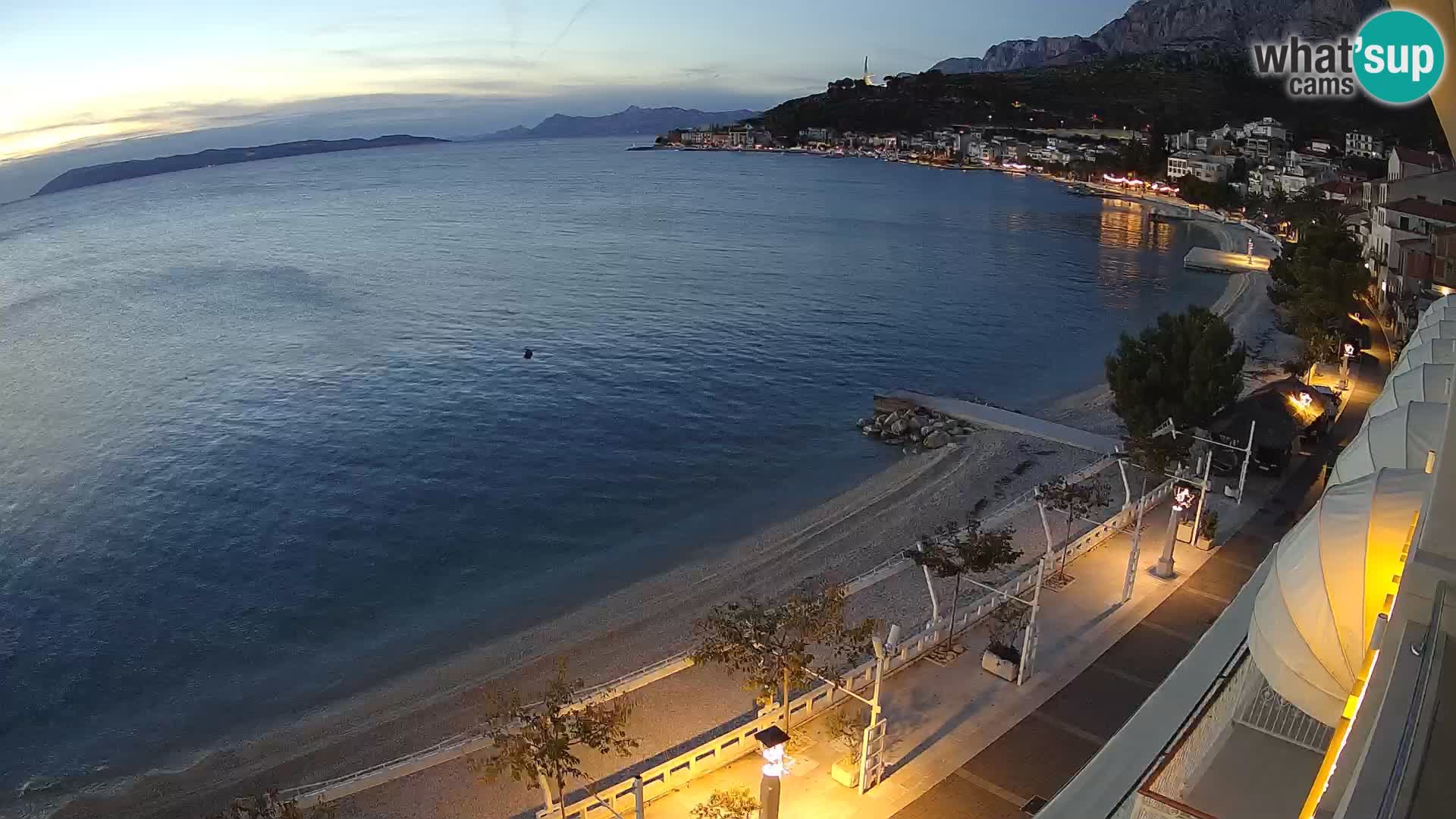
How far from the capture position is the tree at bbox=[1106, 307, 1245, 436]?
76.6 ft

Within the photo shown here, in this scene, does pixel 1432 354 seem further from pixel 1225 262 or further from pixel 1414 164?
pixel 1225 262

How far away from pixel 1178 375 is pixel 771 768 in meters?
18.7

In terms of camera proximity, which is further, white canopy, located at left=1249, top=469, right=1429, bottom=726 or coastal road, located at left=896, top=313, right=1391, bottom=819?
coastal road, located at left=896, top=313, right=1391, bottom=819

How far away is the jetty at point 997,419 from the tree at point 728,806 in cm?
→ 1965

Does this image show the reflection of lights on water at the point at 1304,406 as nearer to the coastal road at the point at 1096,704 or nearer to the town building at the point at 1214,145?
the coastal road at the point at 1096,704

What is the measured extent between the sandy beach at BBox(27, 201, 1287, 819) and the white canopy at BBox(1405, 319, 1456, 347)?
824 cm

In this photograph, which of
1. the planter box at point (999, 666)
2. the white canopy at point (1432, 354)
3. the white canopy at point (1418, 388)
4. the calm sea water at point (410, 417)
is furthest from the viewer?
the calm sea water at point (410, 417)

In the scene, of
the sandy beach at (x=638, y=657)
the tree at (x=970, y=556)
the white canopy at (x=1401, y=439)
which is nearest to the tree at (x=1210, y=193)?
the sandy beach at (x=638, y=657)

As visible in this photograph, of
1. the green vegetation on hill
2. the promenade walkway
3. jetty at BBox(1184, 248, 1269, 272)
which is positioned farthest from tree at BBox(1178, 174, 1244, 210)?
the promenade walkway

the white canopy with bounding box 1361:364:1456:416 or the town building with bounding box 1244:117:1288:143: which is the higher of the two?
Result: the town building with bounding box 1244:117:1288:143

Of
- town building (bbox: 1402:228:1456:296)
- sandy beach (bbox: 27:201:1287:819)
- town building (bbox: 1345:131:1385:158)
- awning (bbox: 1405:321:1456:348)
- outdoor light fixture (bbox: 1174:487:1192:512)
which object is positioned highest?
town building (bbox: 1345:131:1385:158)

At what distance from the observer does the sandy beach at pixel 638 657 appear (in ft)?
50.2

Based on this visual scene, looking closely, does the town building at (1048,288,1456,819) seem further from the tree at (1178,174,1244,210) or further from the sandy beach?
the tree at (1178,174,1244,210)

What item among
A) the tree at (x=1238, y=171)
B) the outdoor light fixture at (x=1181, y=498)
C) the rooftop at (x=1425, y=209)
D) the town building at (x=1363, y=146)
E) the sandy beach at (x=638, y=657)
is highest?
the town building at (x=1363, y=146)
